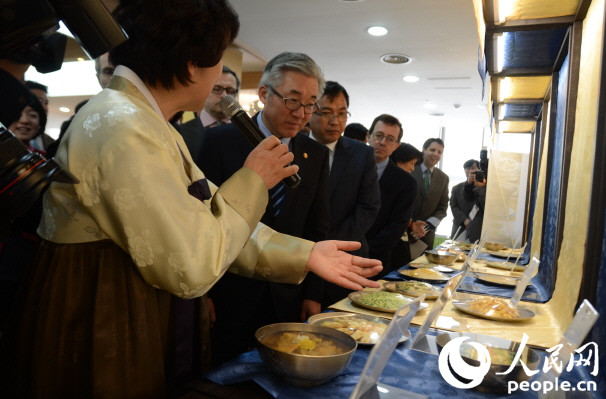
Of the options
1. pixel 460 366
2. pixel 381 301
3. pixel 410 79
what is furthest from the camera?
pixel 410 79

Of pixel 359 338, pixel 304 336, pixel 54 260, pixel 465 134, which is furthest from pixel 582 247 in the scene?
pixel 465 134

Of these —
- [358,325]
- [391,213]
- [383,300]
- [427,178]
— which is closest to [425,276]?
[383,300]

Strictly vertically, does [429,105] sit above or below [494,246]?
above

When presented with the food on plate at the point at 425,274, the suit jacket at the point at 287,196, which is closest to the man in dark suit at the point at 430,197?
the food on plate at the point at 425,274

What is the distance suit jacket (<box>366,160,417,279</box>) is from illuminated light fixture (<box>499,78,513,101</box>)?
0.82 meters

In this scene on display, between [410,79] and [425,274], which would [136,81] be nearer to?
[425,274]

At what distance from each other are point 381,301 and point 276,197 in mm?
595

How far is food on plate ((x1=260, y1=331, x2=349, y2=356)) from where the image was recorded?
0.93 metres

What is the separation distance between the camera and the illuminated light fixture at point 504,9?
1676 mm

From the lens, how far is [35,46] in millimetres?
783

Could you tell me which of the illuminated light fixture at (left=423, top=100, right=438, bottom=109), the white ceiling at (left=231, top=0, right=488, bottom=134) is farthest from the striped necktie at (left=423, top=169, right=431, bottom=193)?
the illuminated light fixture at (left=423, top=100, right=438, bottom=109)

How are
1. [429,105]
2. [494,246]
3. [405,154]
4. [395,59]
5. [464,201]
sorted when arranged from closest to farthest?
[494,246] → [405,154] → [464,201] → [395,59] → [429,105]

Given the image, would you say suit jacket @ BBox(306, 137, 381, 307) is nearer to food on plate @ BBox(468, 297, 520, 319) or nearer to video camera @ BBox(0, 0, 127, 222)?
food on plate @ BBox(468, 297, 520, 319)

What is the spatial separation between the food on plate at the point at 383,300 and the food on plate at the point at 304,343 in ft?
1.58
